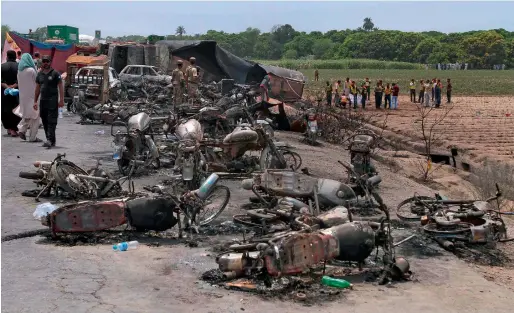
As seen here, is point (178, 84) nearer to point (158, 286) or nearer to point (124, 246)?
point (124, 246)

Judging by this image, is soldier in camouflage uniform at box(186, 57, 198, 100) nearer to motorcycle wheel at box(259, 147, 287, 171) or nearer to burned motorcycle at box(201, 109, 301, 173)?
burned motorcycle at box(201, 109, 301, 173)

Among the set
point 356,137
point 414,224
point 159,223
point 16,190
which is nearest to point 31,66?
point 16,190

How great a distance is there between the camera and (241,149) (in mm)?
11656

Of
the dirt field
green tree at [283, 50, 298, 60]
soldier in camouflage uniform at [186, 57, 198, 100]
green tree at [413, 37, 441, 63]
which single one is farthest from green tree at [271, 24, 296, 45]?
soldier in camouflage uniform at [186, 57, 198, 100]

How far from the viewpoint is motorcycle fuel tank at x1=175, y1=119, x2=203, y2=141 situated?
1166 centimetres

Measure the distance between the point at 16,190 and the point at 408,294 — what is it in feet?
20.6

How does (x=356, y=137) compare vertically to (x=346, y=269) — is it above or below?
above

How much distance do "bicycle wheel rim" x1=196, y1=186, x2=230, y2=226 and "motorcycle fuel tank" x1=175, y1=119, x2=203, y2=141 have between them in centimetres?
253

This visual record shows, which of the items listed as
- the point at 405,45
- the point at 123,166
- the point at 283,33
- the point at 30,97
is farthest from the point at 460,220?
the point at 283,33

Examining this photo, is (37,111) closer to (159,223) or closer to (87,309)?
(159,223)

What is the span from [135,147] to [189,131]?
0.95 m

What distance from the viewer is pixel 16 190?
10.4 meters

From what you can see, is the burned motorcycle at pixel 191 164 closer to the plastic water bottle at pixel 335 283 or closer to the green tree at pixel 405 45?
the plastic water bottle at pixel 335 283

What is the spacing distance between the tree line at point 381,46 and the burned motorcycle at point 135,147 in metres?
92.6
